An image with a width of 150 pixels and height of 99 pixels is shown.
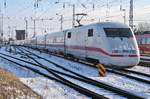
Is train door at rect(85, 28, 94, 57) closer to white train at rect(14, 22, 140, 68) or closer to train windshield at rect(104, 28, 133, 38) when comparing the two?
white train at rect(14, 22, 140, 68)

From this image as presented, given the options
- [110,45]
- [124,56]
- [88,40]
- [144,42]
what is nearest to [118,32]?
[110,45]

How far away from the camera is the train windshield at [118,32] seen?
25156 mm

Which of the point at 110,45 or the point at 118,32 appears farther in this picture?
the point at 118,32

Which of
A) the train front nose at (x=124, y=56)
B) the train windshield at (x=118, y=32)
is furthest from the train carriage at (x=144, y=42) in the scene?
the train front nose at (x=124, y=56)

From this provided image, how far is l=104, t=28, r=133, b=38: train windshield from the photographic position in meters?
25.2

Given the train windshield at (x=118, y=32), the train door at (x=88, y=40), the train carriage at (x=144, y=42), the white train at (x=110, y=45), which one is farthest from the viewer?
the train carriage at (x=144, y=42)

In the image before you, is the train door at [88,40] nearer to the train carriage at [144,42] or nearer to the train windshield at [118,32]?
the train windshield at [118,32]

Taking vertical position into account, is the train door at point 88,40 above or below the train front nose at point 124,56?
above

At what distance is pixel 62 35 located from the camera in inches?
1673

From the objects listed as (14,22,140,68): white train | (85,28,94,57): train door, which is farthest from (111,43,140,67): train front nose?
(85,28,94,57): train door

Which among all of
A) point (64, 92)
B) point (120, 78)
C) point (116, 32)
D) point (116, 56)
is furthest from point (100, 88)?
point (116, 32)

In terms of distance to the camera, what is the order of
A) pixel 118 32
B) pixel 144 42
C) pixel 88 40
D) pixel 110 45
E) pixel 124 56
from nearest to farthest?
pixel 124 56
pixel 110 45
pixel 118 32
pixel 88 40
pixel 144 42

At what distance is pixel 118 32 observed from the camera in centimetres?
2538

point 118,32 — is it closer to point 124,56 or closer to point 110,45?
point 110,45
